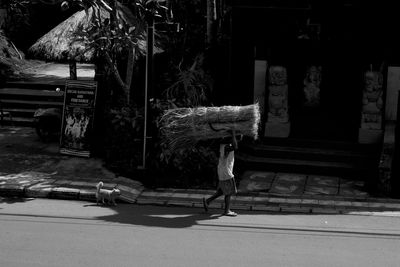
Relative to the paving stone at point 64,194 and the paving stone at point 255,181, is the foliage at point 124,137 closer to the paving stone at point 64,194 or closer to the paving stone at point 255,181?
the paving stone at point 64,194

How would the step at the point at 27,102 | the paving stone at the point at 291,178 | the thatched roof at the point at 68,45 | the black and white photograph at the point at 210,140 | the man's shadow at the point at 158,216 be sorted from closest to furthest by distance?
the black and white photograph at the point at 210,140
the man's shadow at the point at 158,216
the paving stone at the point at 291,178
the thatched roof at the point at 68,45
the step at the point at 27,102

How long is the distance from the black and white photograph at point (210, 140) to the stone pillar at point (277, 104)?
0.03 meters

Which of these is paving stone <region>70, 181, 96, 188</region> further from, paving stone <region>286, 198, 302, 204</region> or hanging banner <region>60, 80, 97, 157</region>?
paving stone <region>286, 198, 302, 204</region>

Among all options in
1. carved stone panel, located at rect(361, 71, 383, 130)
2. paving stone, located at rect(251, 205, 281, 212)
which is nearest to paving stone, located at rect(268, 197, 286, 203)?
paving stone, located at rect(251, 205, 281, 212)

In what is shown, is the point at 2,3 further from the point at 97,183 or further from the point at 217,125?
the point at 217,125

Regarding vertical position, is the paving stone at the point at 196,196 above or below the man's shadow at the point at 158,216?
above

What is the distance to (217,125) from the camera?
11.6 m

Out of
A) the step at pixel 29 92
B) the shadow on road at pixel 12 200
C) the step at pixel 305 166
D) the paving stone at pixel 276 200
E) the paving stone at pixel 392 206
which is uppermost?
the step at pixel 29 92

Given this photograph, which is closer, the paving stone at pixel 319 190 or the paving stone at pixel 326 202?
the paving stone at pixel 326 202

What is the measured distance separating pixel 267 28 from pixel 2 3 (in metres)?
6.31

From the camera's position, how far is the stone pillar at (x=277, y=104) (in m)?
15.0

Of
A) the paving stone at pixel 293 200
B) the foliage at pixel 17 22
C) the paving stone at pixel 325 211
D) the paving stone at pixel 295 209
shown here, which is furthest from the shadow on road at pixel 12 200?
the foliage at pixel 17 22

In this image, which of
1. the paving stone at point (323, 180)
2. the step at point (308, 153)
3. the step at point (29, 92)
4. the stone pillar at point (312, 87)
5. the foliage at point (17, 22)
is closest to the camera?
the paving stone at point (323, 180)

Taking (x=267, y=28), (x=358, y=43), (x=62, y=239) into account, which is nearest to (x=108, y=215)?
(x=62, y=239)
